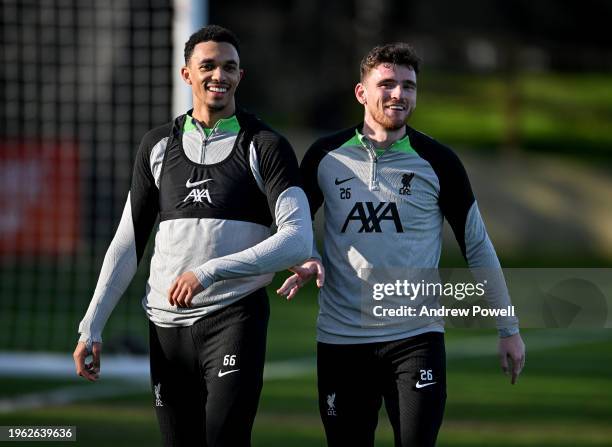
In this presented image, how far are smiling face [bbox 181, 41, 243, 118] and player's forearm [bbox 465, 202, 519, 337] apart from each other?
133cm

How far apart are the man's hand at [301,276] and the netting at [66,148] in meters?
8.05

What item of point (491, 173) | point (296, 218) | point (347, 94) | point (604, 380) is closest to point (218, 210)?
point (296, 218)

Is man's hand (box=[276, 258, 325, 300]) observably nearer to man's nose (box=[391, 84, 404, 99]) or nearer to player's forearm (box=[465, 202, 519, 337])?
player's forearm (box=[465, 202, 519, 337])

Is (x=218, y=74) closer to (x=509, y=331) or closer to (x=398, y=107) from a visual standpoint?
(x=398, y=107)

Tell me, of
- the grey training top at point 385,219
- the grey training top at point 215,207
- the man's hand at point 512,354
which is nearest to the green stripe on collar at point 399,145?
the grey training top at point 385,219

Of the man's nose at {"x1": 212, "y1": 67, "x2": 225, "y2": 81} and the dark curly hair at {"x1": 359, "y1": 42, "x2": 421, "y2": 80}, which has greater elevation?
the dark curly hair at {"x1": 359, "y1": 42, "x2": 421, "y2": 80}

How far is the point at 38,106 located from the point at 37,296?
2.94 meters

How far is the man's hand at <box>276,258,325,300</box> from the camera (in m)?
6.42

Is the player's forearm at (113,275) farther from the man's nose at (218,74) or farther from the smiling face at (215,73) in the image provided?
the man's nose at (218,74)

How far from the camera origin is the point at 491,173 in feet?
93.7

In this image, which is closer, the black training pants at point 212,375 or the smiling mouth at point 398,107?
the black training pants at point 212,375

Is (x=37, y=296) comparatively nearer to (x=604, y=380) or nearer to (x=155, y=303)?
(x=604, y=380)

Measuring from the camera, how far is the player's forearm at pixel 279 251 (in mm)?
6086

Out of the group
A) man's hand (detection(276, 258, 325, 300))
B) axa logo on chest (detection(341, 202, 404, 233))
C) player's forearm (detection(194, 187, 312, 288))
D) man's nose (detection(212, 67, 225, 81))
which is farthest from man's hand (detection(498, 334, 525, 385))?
man's nose (detection(212, 67, 225, 81))
